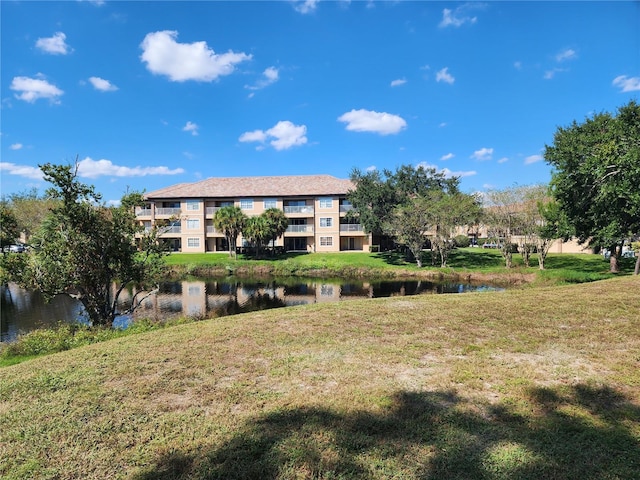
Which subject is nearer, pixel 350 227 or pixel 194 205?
pixel 350 227

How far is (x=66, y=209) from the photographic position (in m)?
12.0

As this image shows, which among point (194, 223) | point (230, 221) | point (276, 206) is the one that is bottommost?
point (230, 221)

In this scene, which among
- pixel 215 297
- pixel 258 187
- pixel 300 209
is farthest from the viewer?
pixel 258 187

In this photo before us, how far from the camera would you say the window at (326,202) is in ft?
157

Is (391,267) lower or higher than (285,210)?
lower

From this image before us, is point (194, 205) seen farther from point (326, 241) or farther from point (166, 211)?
point (326, 241)

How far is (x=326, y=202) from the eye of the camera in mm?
47844

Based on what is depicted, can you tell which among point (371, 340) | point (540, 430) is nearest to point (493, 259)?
point (371, 340)

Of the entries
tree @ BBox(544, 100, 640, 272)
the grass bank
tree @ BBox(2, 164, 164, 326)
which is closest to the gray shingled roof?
the grass bank

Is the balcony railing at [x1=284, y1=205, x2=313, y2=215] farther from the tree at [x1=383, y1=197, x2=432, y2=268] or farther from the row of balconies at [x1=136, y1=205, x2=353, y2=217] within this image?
the tree at [x1=383, y1=197, x2=432, y2=268]

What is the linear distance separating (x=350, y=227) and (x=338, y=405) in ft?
140

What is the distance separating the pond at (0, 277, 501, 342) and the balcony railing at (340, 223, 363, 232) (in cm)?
1597

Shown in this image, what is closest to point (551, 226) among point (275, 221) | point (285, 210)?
point (275, 221)

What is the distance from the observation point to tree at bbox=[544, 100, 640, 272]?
1536 cm
